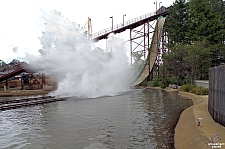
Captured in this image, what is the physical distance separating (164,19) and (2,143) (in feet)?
130

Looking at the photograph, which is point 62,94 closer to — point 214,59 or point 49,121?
point 49,121

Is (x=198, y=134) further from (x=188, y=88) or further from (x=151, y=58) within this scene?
(x=151, y=58)

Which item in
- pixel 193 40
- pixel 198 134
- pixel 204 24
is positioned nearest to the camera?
pixel 198 134

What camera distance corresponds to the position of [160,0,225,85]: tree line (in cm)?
2866

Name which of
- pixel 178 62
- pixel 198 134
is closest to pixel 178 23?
pixel 178 62

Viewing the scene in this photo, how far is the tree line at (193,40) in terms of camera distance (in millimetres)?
28656

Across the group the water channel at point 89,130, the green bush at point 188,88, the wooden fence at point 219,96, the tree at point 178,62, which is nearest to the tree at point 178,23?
the tree at point 178,62

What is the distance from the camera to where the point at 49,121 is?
12.4m

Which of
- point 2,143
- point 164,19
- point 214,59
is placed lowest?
point 2,143

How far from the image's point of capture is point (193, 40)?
112ft

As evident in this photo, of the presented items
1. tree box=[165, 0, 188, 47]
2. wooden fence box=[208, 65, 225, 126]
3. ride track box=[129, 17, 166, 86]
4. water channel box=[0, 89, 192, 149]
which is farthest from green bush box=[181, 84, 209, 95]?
ride track box=[129, 17, 166, 86]

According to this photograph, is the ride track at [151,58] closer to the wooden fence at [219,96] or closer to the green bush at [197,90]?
the green bush at [197,90]

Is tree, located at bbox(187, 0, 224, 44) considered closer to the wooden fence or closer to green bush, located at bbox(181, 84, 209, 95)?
green bush, located at bbox(181, 84, 209, 95)

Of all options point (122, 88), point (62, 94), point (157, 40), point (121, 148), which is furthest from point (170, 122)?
point (157, 40)
